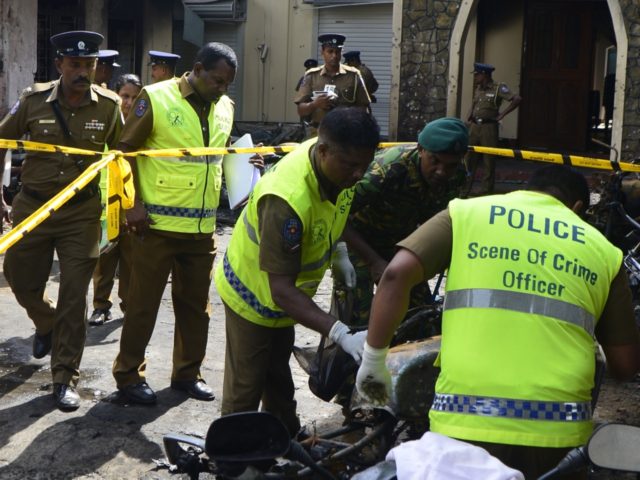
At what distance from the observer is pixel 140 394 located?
559cm

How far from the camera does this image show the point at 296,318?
147 inches

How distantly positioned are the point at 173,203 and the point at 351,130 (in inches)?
81.2

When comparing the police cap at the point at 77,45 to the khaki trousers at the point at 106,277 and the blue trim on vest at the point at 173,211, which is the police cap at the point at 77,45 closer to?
the blue trim on vest at the point at 173,211

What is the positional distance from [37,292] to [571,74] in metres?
13.7

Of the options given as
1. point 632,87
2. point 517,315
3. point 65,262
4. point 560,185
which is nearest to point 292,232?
point 560,185

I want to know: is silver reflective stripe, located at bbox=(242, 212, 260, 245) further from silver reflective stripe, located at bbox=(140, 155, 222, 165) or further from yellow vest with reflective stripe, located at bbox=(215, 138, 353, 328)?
silver reflective stripe, located at bbox=(140, 155, 222, 165)

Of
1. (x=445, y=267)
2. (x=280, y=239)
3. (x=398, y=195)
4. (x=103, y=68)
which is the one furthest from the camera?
(x=103, y=68)

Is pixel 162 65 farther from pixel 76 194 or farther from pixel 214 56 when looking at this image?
pixel 214 56

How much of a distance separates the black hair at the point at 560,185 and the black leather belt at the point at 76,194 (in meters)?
3.23

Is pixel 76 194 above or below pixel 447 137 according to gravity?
below

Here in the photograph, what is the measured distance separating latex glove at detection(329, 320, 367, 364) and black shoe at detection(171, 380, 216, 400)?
2.21 m

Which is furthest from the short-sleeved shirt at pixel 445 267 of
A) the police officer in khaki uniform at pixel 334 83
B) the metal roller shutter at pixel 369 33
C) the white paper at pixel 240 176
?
the metal roller shutter at pixel 369 33

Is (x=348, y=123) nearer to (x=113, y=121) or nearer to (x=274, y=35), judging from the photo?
(x=113, y=121)

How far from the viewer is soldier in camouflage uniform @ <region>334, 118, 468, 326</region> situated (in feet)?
15.1
